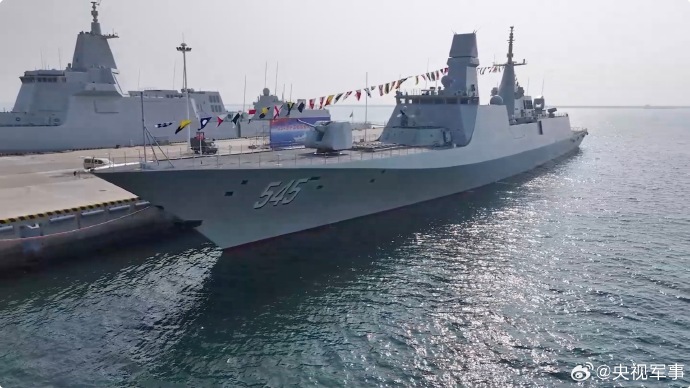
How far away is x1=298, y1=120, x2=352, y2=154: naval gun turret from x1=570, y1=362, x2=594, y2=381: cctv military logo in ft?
43.9

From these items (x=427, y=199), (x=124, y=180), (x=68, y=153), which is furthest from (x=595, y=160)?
(x=68, y=153)

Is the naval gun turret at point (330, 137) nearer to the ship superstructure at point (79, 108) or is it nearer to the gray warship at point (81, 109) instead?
the gray warship at point (81, 109)

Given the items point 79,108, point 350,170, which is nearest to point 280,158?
point 350,170

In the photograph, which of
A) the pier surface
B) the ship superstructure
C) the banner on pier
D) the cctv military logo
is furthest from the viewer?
the ship superstructure

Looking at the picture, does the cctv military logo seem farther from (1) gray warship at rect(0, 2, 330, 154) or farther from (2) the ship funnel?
(1) gray warship at rect(0, 2, 330, 154)

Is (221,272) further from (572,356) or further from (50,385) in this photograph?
(572,356)

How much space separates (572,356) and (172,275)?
40.9ft

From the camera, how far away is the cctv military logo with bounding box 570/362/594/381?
10.2 m

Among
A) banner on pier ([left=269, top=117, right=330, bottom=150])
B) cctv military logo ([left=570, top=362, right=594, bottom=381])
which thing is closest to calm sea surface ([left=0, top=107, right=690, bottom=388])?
cctv military logo ([left=570, top=362, right=594, bottom=381])

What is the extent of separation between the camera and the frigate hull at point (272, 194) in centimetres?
1577

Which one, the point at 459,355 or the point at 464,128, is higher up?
the point at 464,128

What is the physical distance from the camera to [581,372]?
10320 mm

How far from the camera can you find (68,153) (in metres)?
33.5

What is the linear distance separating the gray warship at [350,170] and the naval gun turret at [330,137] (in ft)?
0.15
